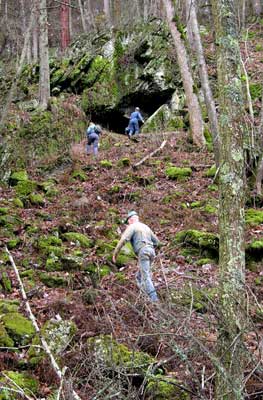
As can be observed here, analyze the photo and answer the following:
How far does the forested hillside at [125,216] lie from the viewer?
15.7 feet

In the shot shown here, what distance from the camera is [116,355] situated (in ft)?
19.7

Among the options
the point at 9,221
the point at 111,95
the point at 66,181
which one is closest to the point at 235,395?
the point at 9,221

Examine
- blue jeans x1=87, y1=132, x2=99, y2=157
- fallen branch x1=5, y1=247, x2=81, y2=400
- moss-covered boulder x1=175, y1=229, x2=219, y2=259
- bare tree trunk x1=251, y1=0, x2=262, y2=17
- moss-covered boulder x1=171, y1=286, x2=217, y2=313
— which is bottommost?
fallen branch x1=5, y1=247, x2=81, y2=400

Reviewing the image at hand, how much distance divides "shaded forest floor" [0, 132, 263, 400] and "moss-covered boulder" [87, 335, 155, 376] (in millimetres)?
119

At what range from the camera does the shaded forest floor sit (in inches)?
201

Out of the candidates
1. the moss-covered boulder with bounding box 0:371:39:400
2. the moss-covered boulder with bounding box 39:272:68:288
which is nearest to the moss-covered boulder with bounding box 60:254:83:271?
the moss-covered boulder with bounding box 39:272:68:288

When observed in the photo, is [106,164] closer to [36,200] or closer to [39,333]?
[36,200]

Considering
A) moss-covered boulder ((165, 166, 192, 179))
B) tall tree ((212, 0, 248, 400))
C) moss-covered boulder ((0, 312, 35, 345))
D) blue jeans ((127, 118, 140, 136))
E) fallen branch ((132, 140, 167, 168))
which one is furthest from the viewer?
blue jeans ((127, 118, 140, 136))

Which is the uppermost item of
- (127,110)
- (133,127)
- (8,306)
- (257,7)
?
(257,7)

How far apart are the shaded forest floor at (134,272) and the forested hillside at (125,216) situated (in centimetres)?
4

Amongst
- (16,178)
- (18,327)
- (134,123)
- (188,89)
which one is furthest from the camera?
(134,123)

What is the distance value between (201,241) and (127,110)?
39.9ft

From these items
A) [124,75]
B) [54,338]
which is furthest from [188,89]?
[54,338]

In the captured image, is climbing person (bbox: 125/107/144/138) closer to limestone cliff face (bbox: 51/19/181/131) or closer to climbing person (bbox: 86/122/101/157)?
limestone cliff face (bbox: 51/19/181/131)
